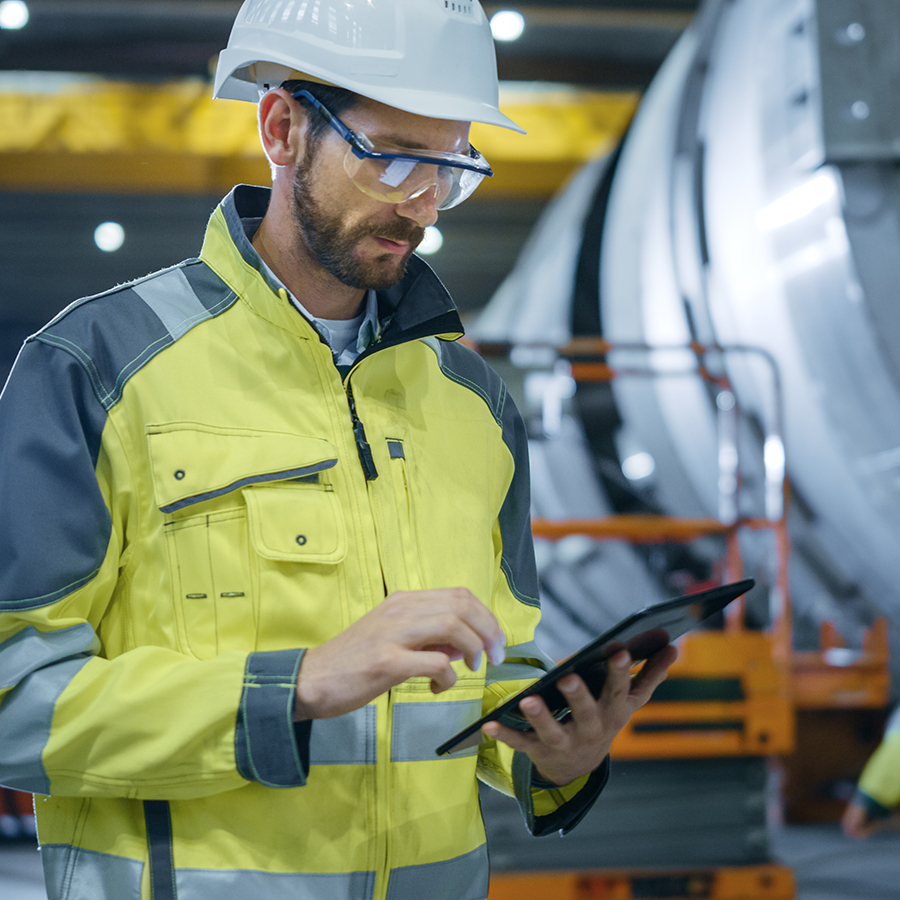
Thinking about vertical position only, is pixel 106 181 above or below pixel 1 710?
above

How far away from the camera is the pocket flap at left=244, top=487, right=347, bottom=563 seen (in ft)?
3.51

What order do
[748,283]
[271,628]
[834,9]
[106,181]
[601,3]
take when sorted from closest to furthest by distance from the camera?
[271,628] → [834,9] → [748,283] → [601,3] → [106,181]

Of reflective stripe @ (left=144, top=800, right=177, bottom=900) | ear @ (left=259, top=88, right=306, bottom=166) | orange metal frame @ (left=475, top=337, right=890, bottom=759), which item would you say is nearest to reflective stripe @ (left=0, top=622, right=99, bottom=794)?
reflective stripe @ (left=144, top=800, right=177, bottom=900)

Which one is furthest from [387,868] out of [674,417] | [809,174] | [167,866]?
[674,417]

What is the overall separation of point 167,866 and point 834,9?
7.64 ft

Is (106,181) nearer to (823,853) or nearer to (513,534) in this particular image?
(823,853)

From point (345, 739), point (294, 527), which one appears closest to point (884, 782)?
point (345, 739)

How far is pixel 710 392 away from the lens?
380 centimetres

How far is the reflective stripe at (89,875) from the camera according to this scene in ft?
3.36

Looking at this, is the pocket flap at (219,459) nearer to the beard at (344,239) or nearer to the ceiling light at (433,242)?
the beard at (344,239)

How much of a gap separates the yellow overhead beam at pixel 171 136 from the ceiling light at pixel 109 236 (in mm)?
1093

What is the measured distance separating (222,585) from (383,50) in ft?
1.97

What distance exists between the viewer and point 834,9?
2504mm

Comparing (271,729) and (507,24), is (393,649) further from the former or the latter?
(507,24)
